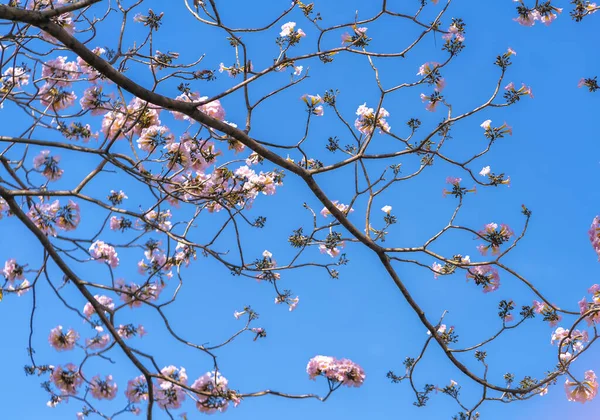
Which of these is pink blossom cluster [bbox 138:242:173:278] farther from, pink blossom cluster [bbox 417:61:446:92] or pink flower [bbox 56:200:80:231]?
pink blossom cluster [bbox 417:61:446:92]

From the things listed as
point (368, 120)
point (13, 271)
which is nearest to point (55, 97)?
point (13, 271)

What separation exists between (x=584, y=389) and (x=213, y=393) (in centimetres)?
244

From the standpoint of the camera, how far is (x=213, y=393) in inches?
152

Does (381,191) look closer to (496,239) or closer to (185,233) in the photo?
(496,239)

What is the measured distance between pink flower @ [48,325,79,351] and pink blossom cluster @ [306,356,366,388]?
1.77 metres

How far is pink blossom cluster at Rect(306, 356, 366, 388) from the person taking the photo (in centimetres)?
432

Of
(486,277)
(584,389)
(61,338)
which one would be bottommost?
(584,389)

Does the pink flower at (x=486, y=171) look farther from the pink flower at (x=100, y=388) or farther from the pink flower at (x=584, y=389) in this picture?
the pink flower at (x=100, y=388)

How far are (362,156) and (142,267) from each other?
6.54 ft

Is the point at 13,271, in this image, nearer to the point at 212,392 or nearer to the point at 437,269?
the point at 212,392

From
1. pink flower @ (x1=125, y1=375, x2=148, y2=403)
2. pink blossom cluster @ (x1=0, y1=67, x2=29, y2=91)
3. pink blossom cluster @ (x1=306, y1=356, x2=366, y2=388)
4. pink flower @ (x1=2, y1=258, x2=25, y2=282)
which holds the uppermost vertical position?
pink blossom cluster @ (x1=0, y1=67, x2=29, y2=91)

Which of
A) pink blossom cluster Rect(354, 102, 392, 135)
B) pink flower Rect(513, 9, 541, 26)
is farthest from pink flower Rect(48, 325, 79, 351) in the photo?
pink flower Rect(513, 9, 541, 26)

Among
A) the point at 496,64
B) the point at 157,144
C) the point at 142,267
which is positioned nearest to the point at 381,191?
the point at 496,64

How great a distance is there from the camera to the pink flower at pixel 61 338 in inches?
183
